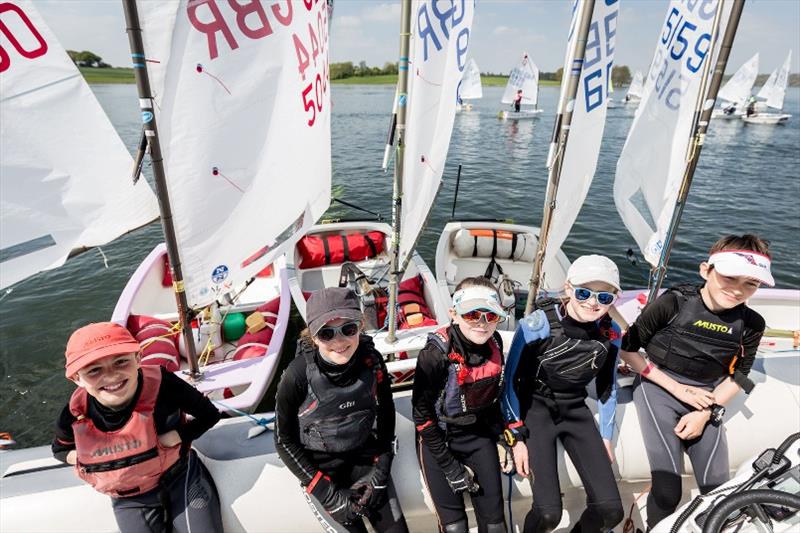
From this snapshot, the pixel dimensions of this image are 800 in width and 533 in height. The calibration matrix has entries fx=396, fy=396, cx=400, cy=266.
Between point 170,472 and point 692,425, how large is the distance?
Result: 11.0 feet

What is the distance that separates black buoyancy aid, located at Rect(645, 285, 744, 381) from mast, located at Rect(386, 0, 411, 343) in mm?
2334

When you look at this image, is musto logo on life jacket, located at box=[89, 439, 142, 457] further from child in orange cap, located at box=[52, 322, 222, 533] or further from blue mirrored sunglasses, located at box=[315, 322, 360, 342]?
blue mirrored sunglasses, located at box=[315, 322, 360, 342]

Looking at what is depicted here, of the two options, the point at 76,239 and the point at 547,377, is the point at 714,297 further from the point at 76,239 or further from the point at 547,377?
the point at 76,239

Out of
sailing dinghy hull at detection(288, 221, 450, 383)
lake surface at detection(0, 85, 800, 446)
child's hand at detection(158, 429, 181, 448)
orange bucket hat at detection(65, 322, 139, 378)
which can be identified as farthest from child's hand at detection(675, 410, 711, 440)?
lake surface at detection(0, 85, 800, 446)

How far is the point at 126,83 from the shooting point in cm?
6172

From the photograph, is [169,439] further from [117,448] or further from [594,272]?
[594,272]

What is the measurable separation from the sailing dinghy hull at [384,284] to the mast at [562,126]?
138 cm

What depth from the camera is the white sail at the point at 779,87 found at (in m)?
37.4

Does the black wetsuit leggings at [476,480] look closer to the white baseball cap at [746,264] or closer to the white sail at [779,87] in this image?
the white baseball cap at [746,264]

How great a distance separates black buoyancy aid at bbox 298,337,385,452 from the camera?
2276mm

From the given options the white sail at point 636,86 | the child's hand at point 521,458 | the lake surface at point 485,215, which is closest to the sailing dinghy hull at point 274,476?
the child's hand at point 521,458

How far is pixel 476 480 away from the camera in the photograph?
2.55 m

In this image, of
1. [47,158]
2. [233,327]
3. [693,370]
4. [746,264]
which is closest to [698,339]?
[693,370]

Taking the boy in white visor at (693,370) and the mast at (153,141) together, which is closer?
the mast at (153,141)
